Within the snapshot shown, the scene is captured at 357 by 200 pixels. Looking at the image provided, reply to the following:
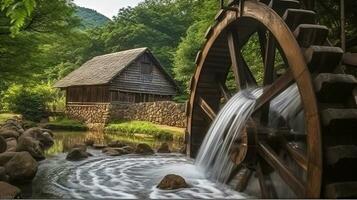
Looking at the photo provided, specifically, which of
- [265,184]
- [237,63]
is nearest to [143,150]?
[237,63]

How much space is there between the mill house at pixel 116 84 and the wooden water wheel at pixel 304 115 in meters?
20.7

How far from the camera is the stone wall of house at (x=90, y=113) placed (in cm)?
2634

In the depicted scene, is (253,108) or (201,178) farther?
(201,178)

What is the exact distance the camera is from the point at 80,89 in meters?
30.8

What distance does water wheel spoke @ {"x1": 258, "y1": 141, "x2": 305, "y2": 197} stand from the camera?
4293 millimetres

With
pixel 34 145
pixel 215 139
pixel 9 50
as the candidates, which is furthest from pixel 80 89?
pixel 215 139

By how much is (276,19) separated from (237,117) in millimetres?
1637

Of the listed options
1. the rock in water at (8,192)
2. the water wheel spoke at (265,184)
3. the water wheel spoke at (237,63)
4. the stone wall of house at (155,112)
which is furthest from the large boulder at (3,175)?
the stone wall of house at (155,112)

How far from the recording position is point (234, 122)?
5.93 meters

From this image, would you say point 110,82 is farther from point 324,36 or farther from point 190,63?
point 324,36

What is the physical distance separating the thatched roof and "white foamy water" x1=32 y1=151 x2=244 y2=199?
57.8 ft

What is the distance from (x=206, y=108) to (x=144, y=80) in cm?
2143

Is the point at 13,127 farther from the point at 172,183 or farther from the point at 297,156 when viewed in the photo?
the point at 297,156

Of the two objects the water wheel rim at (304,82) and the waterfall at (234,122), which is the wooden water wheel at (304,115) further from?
the waterfall at (234,122)
